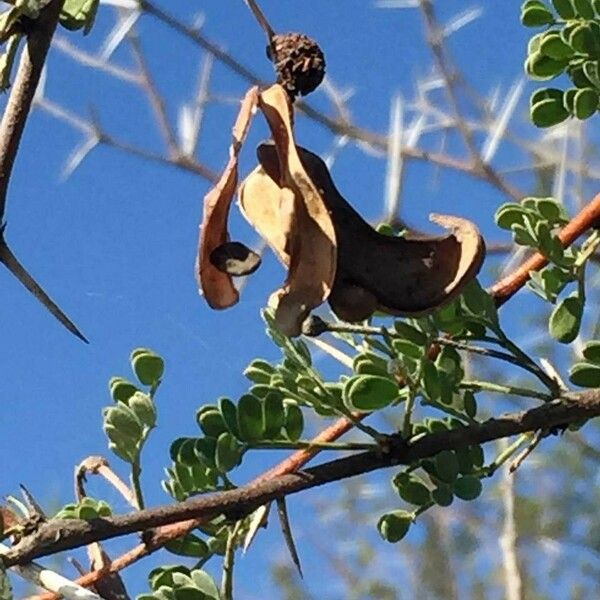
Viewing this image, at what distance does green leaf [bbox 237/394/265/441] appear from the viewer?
51cm

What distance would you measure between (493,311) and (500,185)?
0.71m

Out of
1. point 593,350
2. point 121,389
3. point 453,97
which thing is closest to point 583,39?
point 593,350

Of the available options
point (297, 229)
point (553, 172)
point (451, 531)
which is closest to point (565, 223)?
point (297, 229)

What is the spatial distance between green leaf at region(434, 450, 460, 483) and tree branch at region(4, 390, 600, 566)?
0.02 metres

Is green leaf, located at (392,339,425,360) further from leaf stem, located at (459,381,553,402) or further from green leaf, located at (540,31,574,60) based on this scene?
green leaf, located at (540,31,574,60)

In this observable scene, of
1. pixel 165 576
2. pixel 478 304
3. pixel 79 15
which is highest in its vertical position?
pixel 79 15

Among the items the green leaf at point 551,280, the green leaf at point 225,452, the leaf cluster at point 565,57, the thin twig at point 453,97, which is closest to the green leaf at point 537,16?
the leaf cluster at point 565,57

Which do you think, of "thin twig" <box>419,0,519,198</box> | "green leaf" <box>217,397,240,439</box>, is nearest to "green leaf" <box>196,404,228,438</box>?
"green leaf" <box>217,397,240,439</box>

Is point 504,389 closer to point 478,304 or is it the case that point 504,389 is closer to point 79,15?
point 478,304

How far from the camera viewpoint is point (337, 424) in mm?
544

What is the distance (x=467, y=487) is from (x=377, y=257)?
13 cm

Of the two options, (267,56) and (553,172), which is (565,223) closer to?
(267,56)

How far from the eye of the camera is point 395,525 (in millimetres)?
559

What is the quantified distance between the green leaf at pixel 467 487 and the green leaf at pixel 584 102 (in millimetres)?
148
